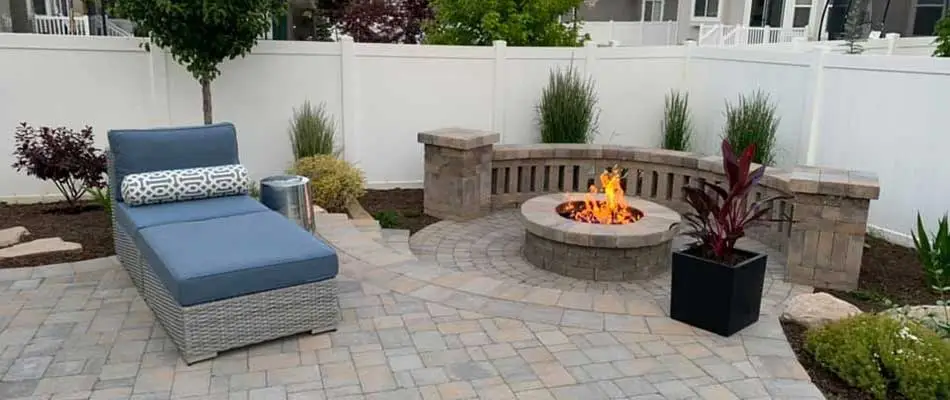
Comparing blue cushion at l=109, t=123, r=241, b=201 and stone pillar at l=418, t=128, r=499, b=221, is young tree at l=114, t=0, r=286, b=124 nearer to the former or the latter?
blue cushion at l=109, t=123, r=241, b=201

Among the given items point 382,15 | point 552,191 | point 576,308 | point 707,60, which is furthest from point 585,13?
point 576,308

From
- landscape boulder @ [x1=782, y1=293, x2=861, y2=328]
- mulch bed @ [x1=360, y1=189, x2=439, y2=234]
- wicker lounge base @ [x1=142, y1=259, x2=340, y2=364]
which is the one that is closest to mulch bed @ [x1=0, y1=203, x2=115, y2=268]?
wicker lounge base @ [x1=142, y1=259, x2=340, y2=364]

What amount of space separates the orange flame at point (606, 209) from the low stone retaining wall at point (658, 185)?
86 centimetres

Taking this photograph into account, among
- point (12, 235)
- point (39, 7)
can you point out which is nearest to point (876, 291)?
point (12, 235)

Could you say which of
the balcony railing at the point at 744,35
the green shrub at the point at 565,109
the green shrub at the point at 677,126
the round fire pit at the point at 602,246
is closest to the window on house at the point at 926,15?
the balcony railing at the point at 744,35

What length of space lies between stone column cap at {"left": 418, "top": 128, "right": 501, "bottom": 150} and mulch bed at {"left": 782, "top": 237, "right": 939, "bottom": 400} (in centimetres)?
337

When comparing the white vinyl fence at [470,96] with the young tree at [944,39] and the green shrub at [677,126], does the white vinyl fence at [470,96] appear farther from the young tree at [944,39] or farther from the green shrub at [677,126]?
the young tree at [944,39]

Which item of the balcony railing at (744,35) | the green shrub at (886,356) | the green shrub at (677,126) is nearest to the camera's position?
the green shrub at (886,356)

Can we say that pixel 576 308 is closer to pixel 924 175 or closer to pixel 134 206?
pixel 134 206

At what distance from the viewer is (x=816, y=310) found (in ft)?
13.9

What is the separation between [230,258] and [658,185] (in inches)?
209

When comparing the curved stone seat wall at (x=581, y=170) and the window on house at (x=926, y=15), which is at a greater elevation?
the window on house at (x=926, y=15)

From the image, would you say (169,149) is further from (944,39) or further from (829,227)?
(944,39)

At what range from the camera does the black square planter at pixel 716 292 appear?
4035 mm
